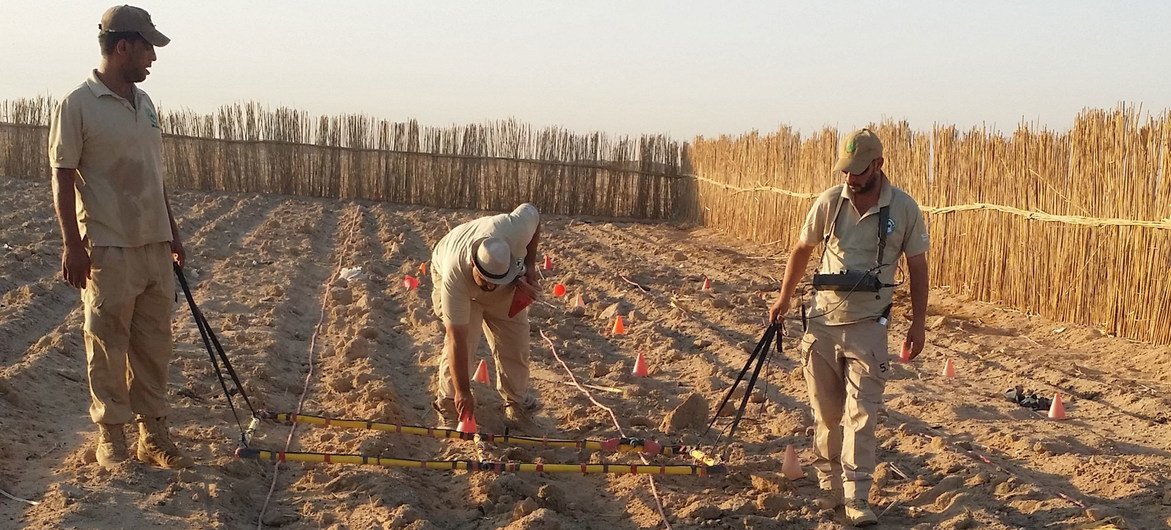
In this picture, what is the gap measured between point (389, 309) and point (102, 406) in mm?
4542

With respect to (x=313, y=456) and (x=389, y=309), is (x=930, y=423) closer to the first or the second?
(x=313, y=456)

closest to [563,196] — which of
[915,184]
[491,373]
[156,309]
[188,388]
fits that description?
[915,184]

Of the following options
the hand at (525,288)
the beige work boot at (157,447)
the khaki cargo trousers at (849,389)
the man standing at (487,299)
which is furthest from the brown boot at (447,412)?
the khaki cargo trousers at (849,389)

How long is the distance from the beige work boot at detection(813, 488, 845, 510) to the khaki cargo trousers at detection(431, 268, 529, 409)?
1.77 meters

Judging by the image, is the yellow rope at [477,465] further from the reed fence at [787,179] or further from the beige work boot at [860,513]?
the reed fence at [787,179]

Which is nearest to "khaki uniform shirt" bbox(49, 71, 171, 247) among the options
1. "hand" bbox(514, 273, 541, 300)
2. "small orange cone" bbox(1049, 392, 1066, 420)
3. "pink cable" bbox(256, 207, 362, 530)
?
"pink cable" bbox(256, 207, 362, 530)

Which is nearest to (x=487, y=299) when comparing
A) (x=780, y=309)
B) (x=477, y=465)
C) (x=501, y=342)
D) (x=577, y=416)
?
(x=501, y=342)

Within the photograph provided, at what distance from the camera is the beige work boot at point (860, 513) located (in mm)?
3992

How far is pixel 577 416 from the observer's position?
5.72 m

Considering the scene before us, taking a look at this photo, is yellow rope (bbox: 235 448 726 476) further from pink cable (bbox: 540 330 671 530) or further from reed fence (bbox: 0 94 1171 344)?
reed fence (bbox: 0 94 1171 344)

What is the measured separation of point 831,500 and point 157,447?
106 inches

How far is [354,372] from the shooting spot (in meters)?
6.34

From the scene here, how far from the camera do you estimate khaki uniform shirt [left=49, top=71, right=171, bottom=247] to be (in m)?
4.11

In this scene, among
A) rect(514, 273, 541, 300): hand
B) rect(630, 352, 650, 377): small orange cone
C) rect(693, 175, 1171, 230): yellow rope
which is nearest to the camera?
rect(514, 273, 541, 300): hand
